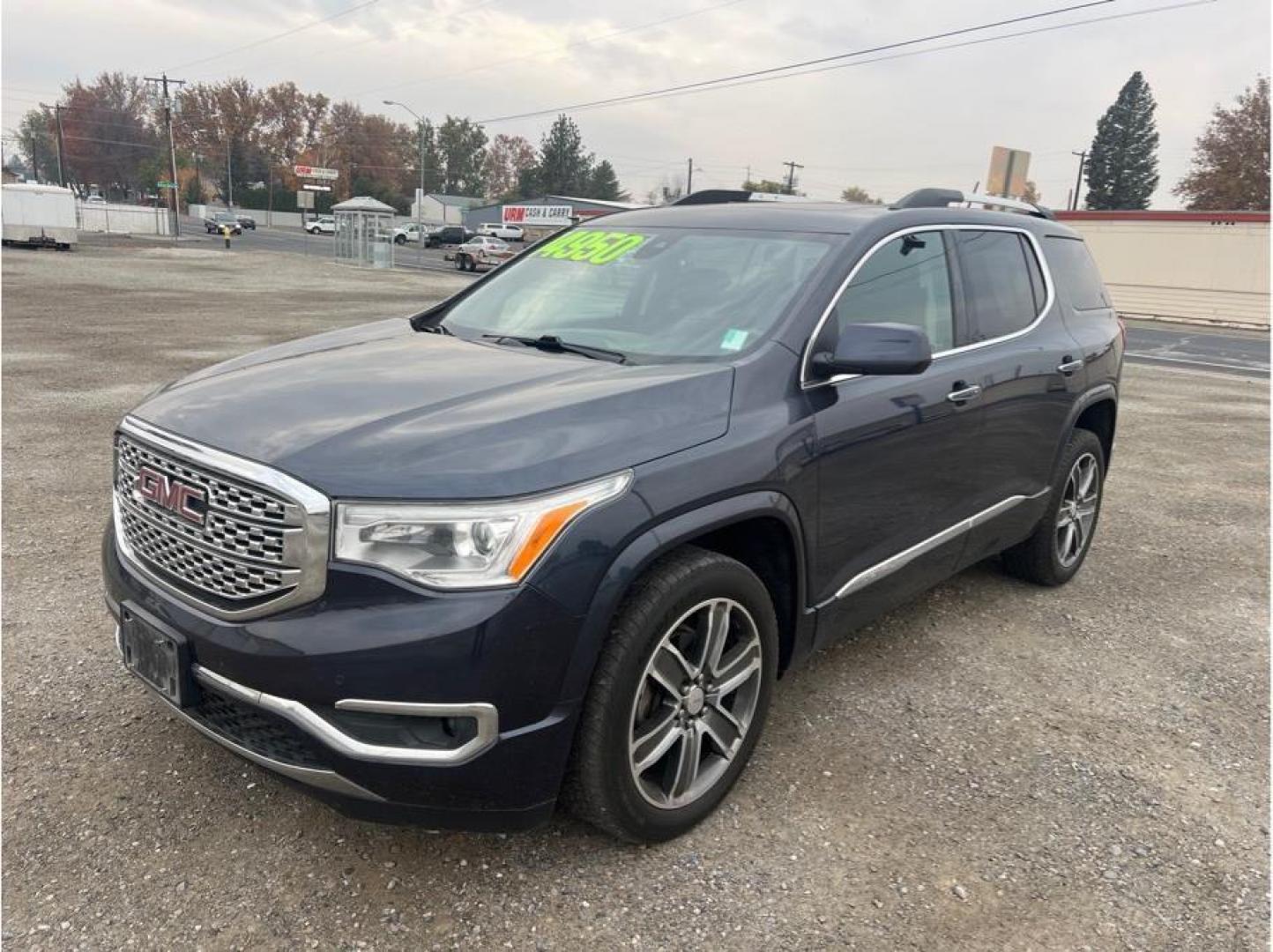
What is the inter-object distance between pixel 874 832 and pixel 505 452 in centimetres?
160

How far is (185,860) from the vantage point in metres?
2.50

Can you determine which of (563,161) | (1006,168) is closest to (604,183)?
(563,161)

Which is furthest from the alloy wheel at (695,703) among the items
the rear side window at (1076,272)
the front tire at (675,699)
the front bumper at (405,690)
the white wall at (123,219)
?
the white wall at (123,219)

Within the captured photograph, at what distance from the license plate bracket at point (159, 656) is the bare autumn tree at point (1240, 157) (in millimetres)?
56853

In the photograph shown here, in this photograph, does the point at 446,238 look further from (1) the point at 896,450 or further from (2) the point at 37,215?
(1) the point at 896,450

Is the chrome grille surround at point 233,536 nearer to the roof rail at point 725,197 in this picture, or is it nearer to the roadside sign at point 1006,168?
the roof rail at point 725,197

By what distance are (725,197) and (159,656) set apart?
313 cm

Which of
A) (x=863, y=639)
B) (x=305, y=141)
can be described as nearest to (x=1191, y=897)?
(x=863, y=639)

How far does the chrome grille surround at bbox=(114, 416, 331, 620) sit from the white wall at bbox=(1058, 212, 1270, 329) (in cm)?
3236

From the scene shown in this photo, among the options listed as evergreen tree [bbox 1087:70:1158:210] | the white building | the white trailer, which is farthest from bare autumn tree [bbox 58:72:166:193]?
evergreen tree [bbox 1087:70:1158:210]

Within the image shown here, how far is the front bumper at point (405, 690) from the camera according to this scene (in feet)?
6.86

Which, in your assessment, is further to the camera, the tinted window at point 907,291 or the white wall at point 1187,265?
the white wall at point 1187,265

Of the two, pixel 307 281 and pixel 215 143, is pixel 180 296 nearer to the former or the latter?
pixel 307 281

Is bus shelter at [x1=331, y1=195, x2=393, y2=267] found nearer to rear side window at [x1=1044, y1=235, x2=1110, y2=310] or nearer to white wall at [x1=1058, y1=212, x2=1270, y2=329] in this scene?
white wall at [x1=1058, y1=212, x2=1270, y2=329]
